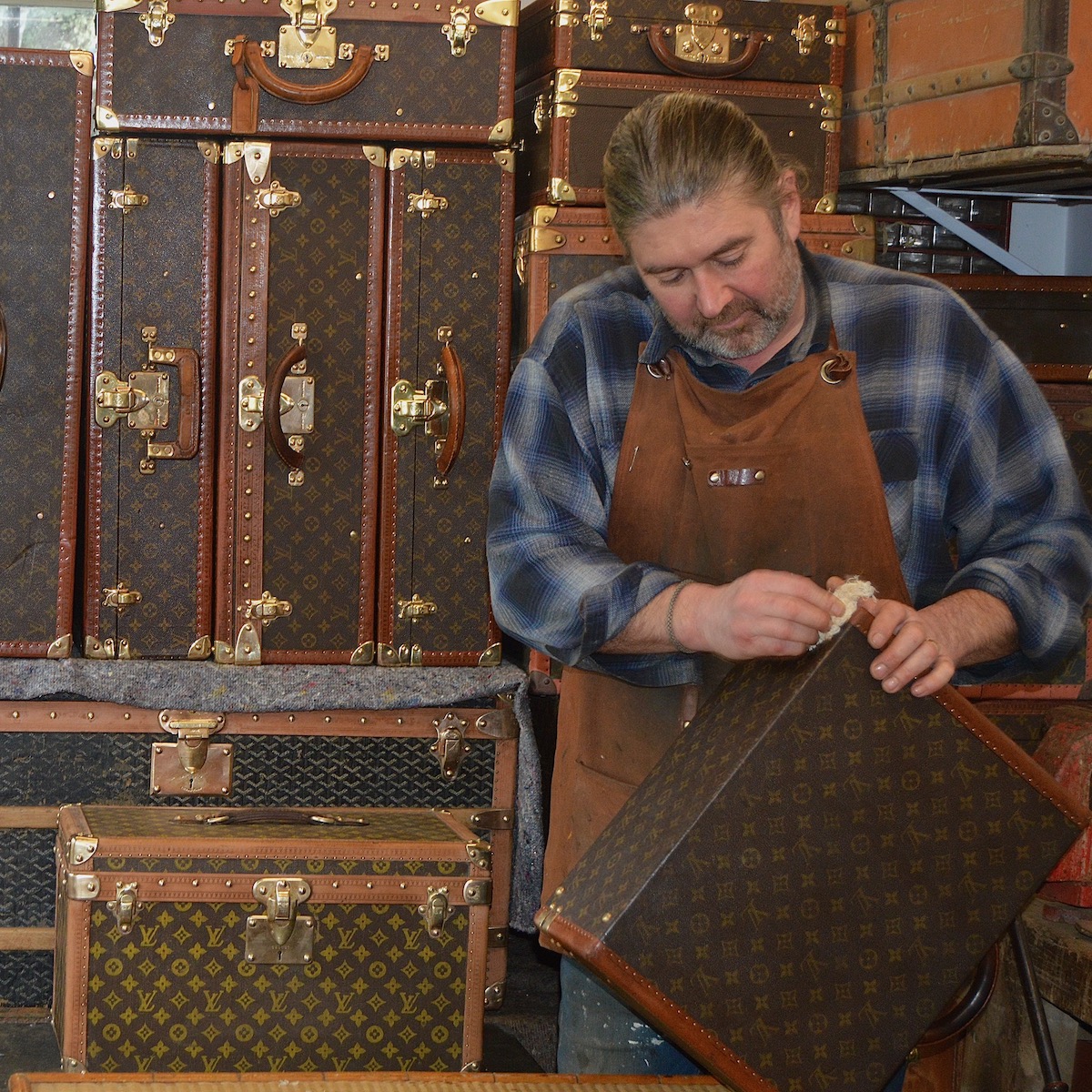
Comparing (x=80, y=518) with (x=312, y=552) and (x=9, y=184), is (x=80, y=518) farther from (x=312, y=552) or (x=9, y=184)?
(x=9, y=184)

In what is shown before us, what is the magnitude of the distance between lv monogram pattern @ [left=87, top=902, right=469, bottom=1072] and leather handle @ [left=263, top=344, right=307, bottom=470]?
956 mm

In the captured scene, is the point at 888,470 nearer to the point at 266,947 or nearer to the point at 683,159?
the point at 683,159

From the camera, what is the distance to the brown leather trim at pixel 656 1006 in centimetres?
156

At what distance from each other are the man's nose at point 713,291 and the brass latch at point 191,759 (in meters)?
1.63

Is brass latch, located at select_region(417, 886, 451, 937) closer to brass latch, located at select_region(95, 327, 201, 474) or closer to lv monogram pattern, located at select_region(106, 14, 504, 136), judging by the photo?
brass latch, located at select_region(95, 327, 201, 474)

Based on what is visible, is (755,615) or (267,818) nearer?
(755,615)

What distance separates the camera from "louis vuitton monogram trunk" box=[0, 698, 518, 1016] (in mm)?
3168

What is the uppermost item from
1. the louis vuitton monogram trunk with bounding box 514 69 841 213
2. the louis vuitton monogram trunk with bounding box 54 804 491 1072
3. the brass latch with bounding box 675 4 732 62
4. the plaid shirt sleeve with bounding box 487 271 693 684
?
the brass latch with bounding box 675 4 732 62

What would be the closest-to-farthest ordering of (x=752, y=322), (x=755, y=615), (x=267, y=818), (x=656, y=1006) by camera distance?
(x=656, y=1006)
(x=755, y=615)
(x=752, y=322)
(x=267, y=818)

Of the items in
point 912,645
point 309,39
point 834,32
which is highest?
point 834,32

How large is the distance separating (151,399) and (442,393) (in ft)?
1.97

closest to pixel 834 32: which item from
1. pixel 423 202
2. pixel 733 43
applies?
pixel 733 43

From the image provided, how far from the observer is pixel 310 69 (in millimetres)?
3145

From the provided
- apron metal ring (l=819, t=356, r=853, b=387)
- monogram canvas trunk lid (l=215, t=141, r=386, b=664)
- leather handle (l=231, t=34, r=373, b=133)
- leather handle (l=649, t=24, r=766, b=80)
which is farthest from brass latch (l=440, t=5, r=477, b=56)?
apron metal ring (l=819, t=356, r=853, b=387)
